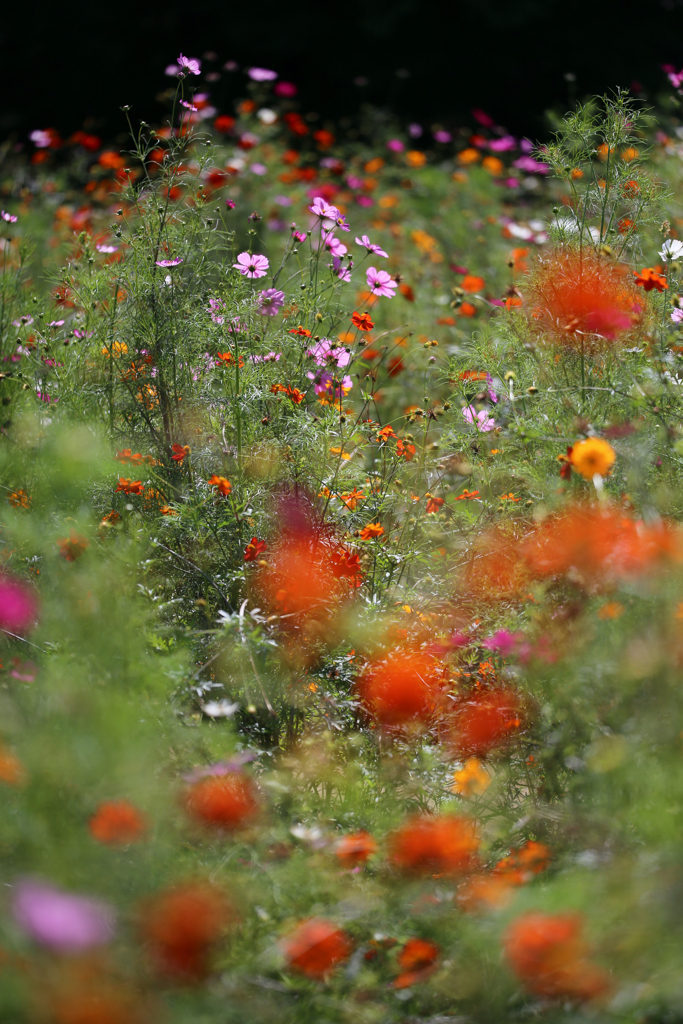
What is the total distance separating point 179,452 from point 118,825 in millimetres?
967

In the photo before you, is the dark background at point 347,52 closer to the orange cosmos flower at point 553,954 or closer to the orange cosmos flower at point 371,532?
the orange cosmos flower at point 371,532

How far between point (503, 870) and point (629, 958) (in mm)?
279

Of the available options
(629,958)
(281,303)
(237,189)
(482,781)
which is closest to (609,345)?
(281,303)

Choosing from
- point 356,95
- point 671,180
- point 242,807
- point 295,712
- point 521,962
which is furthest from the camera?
point 356,95

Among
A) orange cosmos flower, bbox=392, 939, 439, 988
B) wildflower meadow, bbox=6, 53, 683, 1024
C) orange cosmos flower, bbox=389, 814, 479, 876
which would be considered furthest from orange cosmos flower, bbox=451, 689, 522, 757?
orange cosmos flower, bbox=392, 939, 439, 988

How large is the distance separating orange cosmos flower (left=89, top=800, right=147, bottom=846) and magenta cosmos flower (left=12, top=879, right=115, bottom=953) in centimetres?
7

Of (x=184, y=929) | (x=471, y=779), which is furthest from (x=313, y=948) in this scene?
(x=471, y=779)

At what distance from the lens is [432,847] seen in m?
1.08

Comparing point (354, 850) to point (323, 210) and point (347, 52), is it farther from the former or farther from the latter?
point (347, 52)

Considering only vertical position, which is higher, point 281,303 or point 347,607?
point 281,303

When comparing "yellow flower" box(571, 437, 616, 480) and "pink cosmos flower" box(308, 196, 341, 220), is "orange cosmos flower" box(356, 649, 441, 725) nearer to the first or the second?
"yellow flower" box(571, 437, 616, 480)

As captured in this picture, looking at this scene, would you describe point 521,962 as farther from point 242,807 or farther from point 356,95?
point 356,95

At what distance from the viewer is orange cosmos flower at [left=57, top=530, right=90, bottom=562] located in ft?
4.56

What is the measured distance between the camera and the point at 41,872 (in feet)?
3.32
